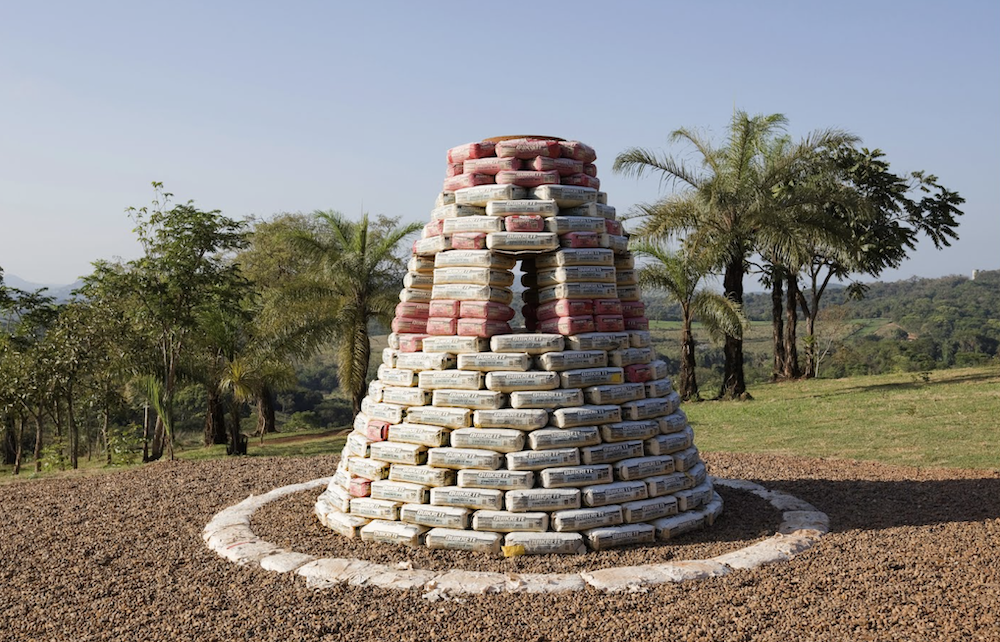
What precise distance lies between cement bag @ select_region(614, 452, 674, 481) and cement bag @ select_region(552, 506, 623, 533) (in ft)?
1.14

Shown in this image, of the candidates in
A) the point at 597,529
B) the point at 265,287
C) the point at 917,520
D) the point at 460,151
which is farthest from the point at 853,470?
the point at 265,287

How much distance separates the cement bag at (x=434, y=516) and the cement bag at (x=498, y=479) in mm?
245

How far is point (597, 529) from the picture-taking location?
6523mm

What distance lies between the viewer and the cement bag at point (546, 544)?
6363mm

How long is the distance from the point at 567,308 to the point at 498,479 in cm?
172

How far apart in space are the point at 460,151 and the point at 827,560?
5044 millimetres

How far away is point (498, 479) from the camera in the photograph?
6.57 metres

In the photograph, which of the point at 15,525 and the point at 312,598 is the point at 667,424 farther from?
the point at 15,525

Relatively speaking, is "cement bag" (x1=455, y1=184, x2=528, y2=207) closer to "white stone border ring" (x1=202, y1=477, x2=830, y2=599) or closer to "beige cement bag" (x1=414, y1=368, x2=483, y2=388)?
"beige cement bag" (x1=414, y1=368, x2=483, y2=388)

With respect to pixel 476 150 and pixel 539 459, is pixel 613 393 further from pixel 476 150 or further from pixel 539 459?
pixel 476 150

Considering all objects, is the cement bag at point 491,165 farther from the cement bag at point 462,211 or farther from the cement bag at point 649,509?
the cement bag at point 649,509

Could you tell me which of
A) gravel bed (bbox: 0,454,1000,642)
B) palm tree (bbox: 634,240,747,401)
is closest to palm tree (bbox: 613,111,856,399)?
palm tree (bbox: 634,240,747,401)

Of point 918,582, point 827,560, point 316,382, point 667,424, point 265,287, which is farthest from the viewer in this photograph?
point 316,382

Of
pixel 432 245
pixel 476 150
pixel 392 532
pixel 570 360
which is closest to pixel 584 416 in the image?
pixel 570 360
